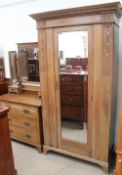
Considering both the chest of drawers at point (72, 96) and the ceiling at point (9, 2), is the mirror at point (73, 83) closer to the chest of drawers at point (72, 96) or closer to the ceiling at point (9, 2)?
the chest of drawers at point (72, 96)

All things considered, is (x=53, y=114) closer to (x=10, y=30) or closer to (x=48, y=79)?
(x=48, y=79)

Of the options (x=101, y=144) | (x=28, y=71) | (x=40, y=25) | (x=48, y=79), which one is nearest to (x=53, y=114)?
(x=48, y=79)

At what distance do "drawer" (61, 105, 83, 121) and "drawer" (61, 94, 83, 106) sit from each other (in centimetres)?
5

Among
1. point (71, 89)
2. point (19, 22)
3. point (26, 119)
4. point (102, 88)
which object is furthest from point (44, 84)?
point (19, 22)

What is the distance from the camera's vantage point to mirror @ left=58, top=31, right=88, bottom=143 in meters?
2.02

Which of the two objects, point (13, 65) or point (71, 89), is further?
point (13, 65)

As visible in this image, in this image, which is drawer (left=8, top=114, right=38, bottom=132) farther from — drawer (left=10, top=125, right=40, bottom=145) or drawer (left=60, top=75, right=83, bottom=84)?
drawer (left=60, top=75, right=83, bottom=84)

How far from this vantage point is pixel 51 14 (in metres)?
2.01

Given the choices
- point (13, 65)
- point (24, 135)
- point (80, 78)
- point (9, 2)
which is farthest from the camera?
point (13, 65)

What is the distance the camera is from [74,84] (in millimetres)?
2189

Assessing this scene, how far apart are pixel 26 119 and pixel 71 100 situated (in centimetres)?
80

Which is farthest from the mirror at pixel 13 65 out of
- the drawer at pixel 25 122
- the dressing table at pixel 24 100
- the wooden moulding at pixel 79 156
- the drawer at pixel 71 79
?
the wooden moulding at pixel 79 156

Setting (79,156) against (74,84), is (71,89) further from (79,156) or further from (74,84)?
A: (79,156)

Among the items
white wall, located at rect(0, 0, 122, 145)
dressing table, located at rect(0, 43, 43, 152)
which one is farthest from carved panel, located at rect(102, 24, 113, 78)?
dressing table, located at rect(0, 43, 43, 152)
